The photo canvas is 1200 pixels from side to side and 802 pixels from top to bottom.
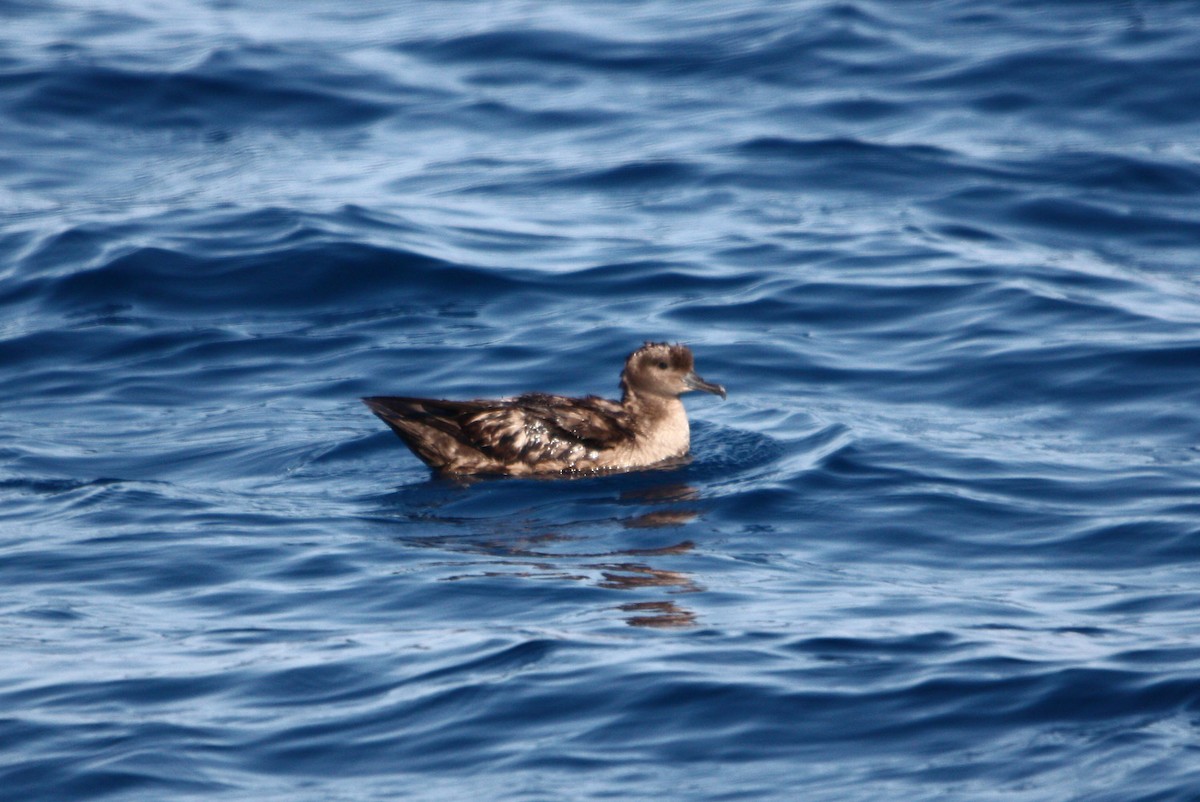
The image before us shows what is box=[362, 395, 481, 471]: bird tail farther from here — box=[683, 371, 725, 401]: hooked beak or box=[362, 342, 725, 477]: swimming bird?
box=[683, 371, 725, 401]: hooked beak

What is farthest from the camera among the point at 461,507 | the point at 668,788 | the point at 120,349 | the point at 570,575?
the point at 120,349

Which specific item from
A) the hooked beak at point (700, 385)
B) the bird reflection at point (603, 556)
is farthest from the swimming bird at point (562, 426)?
the bird reflection at point (603, 556)

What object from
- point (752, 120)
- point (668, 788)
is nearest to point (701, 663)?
point (668, 788)

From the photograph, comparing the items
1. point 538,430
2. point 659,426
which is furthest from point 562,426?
point 659,426

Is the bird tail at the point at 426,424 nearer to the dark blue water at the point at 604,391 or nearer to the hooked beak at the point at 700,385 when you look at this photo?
the dark blue water at the point at 604,391

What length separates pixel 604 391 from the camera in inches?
523

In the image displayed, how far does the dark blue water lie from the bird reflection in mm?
36

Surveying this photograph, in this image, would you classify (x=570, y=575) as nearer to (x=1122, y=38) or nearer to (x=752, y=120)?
(x=752, y=120)

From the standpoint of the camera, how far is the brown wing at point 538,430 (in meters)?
11.2

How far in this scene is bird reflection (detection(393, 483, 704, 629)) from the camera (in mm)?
8508

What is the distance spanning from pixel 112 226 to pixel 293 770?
35.3 feet

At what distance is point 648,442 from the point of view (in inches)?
460

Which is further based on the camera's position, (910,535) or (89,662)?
(910,535)

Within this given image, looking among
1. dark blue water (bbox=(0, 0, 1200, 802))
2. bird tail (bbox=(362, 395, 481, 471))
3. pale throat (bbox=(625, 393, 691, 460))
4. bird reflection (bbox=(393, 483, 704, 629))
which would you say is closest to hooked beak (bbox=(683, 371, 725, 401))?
pale throat (bbox=(625, 393, 691, 460))
